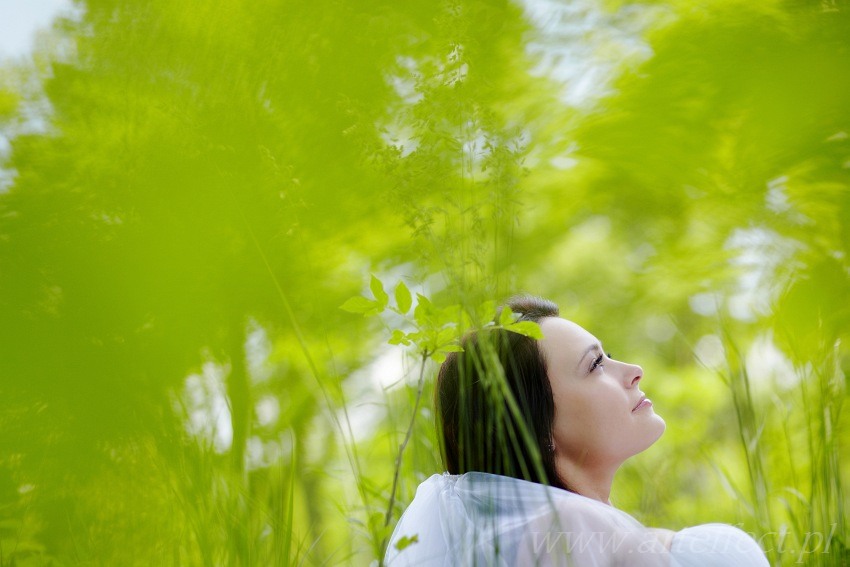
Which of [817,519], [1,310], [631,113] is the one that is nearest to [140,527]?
[1,310]

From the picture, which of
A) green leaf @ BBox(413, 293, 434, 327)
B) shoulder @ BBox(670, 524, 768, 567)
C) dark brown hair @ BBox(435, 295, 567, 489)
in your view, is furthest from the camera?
dark brown hair @ BBox(435, 295, 567, 489)

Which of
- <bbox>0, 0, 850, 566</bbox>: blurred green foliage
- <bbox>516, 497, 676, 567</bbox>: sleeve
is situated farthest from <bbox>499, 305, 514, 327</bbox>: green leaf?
<bbox>516, 497, 676, 567</bbox>: sleeve

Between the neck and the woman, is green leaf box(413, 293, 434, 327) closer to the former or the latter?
the woman

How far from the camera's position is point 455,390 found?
1.17 meters

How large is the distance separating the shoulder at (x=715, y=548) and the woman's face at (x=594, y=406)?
6.4 inches

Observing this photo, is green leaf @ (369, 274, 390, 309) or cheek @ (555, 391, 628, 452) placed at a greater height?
green leaf @ (369, 274, 390, 309)

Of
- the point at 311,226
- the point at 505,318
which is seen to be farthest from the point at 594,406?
the point at 311,226

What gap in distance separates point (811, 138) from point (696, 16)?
50cm

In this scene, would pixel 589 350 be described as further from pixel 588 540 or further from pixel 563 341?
pixel 588 540

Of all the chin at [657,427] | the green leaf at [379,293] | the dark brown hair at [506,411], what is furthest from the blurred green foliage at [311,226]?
the chin at [657,427]

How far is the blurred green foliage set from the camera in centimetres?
83

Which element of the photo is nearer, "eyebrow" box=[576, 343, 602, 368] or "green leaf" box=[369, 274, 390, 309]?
"green leaf" box=[369, 274, 390, 309]

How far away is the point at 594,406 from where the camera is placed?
111cm

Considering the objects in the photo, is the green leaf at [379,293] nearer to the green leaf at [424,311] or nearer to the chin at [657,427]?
the green leaf at [424,311]
